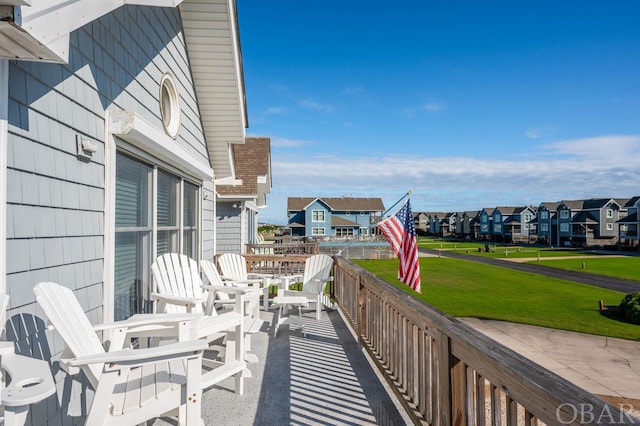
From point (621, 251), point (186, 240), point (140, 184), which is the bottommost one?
point (621, 251)

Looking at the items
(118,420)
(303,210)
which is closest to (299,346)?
(118,420)

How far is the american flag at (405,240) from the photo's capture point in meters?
4.42

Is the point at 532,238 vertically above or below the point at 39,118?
below

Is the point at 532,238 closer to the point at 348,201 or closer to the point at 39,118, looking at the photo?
the point at 348,201

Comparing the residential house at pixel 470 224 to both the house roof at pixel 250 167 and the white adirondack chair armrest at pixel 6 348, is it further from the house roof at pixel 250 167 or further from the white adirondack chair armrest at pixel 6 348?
the white adirondack chair armrest at pixel 6 348

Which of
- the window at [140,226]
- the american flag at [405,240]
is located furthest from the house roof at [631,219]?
the window at [140,226]

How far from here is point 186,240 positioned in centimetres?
516

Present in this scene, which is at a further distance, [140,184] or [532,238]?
[532,238]

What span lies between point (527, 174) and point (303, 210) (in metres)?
70.5

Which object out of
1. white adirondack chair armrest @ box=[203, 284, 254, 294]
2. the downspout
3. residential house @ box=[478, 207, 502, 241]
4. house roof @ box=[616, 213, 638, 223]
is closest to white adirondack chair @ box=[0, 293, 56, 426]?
the downspout

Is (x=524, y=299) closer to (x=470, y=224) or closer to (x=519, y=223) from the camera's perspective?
(x=519, y=223)

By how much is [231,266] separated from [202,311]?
2552 millimetres

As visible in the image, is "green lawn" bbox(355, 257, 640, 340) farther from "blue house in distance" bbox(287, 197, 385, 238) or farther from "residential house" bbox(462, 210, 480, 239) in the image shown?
"residential house" bbox(462, 210, 480, 239)

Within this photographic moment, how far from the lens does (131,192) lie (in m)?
3.30
